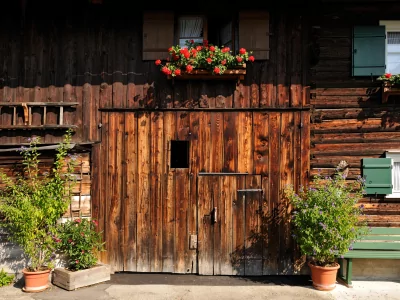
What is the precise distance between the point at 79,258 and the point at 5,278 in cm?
148

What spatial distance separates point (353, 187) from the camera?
677 centimetres

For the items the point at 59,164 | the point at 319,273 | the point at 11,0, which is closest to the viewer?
the point at 319,273

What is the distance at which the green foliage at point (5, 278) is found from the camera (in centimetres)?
634

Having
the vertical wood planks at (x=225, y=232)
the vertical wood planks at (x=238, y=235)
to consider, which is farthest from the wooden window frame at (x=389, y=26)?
the vertical wood planks at (x=225, y=232)

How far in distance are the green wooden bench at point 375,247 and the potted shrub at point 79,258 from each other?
4.44 meters

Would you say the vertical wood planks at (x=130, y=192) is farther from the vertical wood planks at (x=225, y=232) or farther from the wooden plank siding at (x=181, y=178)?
the vertical wood planks at (x=225, y=232)

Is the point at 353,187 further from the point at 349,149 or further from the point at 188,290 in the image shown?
the point at 188,290

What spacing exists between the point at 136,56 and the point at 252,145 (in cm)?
294

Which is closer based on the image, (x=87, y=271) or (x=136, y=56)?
(x=87, y=271)

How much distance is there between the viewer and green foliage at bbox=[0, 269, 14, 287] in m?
6.34

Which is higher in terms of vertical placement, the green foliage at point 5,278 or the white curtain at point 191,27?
the white curtain at point 191,27

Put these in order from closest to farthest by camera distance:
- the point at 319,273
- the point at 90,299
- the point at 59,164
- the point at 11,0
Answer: the point at 90,299
the point at 319,273
the point at 59,164
the point at 11,0

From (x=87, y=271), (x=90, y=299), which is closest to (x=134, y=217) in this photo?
(x=87, y=271)

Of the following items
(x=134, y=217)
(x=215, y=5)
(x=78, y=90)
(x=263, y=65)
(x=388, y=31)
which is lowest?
(x=134, y=217)
